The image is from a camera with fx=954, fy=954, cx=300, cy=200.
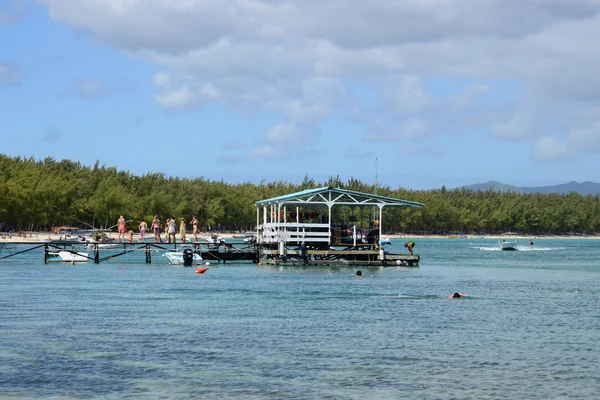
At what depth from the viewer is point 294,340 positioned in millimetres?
32031

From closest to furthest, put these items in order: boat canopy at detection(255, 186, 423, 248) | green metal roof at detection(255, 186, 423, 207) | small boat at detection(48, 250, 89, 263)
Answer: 1. green metal roof at detection(255, 186, 423, 207)
2. boat canopy at detection(255, 186, 423, 248)
3. small boat at detection(48, 250, 89, 263)

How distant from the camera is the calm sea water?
952 inches

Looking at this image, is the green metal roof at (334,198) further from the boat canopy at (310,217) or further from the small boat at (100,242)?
the small boat at (100,242)

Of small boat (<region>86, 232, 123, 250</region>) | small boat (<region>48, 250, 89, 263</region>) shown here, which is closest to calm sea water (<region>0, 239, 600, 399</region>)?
small boat (<region>86, 232, 123, 250</region>)

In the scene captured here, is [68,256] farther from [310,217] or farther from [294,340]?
[294,340]

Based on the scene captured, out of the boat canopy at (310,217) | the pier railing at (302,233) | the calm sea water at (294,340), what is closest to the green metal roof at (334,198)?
the boat canopy at (310,217)

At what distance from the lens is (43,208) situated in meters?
145

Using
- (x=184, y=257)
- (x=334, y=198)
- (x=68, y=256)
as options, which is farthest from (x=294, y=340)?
(x=68, y=256)

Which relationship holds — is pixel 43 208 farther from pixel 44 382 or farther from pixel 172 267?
pixel 44 382

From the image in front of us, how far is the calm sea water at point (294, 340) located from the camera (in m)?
24.2

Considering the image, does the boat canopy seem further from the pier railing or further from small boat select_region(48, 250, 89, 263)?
small boat select_region(48, 250, 89, 263)

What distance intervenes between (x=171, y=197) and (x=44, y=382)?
166 meters

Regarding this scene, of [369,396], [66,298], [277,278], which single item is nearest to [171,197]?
[277,278]

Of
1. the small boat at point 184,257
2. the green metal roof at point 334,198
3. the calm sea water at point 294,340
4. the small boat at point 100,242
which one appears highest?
the green metal roof at point 334,198
